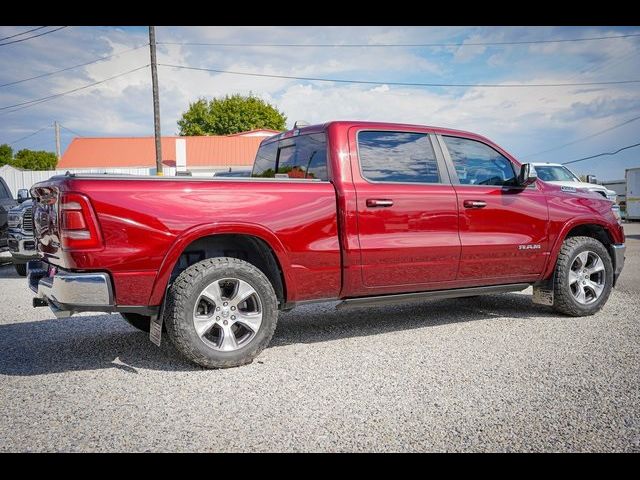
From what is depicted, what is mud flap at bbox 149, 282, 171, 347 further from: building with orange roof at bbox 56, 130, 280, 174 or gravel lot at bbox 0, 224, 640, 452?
building with orange roof at bbox 56, 130, 280, 174

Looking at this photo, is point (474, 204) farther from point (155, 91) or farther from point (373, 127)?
point (155, 91)

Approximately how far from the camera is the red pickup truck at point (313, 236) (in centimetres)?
372

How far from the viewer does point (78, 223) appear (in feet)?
11.8

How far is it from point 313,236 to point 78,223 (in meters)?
1.70

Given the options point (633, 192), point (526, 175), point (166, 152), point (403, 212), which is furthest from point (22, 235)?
point (166, 152)

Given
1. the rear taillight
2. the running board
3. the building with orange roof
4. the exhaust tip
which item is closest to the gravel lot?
the running board

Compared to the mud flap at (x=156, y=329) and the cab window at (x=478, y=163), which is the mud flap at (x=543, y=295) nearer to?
the cab window at (x=478, y=163)

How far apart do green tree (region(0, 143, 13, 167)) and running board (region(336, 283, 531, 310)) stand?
317 feet

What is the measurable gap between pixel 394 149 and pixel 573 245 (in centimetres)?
232

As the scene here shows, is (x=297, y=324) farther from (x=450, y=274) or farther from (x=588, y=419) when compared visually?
(x=588, y=419)

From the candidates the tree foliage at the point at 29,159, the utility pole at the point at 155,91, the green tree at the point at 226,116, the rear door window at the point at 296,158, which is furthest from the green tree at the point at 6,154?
the rear door window at the point at 296,158

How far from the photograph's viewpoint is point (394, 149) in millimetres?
4895
